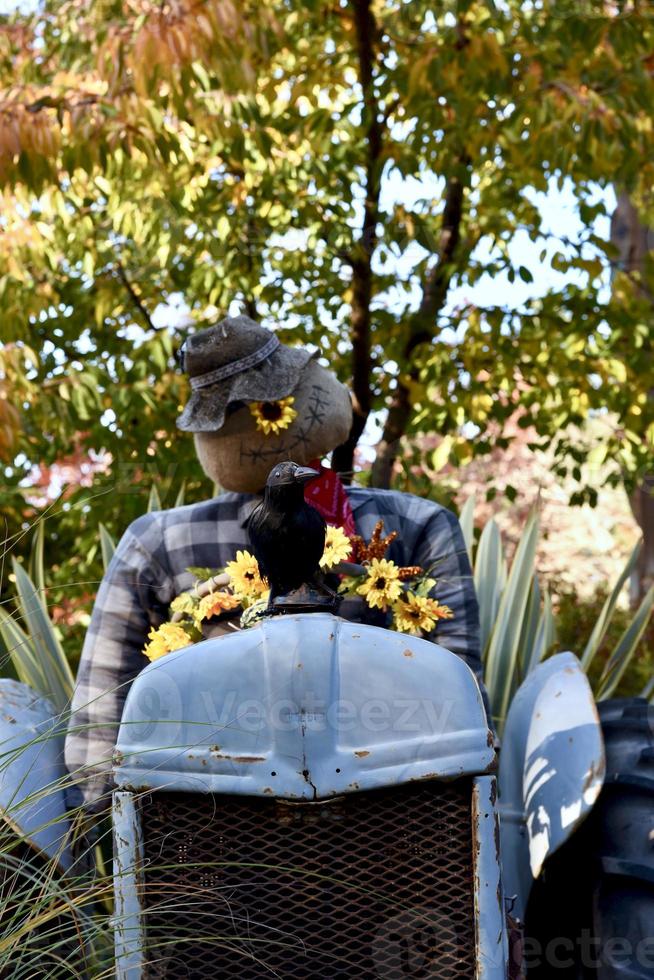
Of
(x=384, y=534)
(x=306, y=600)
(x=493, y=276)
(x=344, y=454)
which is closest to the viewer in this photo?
(x=306, y=600)

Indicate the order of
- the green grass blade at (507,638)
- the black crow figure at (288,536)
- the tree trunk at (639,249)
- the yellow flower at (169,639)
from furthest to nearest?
1. the tree trunk at (639,249)
2. the green grass blade at (507,638)
3. the yellow flower at (169,639)
4. the black crow figure at (288,536)

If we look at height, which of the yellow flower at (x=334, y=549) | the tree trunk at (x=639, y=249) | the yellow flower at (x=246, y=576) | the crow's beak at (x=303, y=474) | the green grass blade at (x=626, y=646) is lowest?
the tree trunk at (x=639, y=249)

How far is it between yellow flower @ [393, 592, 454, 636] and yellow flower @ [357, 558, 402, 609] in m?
0.06

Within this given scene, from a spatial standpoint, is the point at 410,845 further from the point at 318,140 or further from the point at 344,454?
the point at 318,140

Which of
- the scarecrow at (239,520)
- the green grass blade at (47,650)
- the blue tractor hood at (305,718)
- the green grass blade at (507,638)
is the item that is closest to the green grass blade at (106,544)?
the green grass blade at (47,650)

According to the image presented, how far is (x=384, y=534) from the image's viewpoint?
7.72 ft

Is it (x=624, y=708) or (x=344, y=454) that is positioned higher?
(x=624, y=708)

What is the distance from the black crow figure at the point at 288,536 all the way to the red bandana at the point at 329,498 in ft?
1.88

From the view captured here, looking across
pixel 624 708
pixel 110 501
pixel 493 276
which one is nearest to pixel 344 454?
pixel 110 501

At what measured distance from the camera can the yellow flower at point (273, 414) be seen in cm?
227

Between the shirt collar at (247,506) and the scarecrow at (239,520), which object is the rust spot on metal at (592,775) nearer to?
the scarecrow at (239,520)

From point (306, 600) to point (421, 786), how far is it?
1.04ft

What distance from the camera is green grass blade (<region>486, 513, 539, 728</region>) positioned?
3.38 metres

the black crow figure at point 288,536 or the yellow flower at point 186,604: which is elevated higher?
the black crow figure at point 288,536
